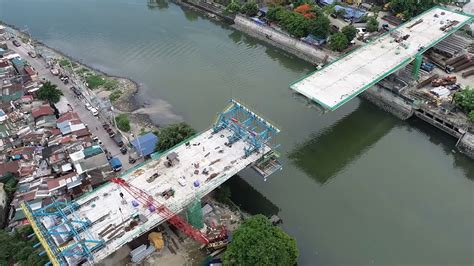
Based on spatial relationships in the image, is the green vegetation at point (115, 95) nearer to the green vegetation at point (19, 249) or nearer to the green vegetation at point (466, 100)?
the green vegetation at point (19, 249)

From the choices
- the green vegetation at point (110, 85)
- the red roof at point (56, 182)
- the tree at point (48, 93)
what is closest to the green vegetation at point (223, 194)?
the red roof at point (56, 182)

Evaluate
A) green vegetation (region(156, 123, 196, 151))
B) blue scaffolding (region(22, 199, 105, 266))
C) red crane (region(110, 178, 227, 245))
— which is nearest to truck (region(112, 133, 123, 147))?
green vegetation (region(156, 123, 196, 151))

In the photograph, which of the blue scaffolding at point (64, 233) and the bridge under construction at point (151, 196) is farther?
the bridge under construction at point (151, 196)

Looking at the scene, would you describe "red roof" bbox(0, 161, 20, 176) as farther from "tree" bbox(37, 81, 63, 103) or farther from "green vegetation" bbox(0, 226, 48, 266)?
"tree" bbox(37, 81, 63, 103)

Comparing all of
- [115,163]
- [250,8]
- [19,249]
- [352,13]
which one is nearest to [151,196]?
[115,163]

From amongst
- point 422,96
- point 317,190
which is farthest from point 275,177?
point 422,96

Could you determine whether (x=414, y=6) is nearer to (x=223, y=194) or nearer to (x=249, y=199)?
(x=249, y=199)
